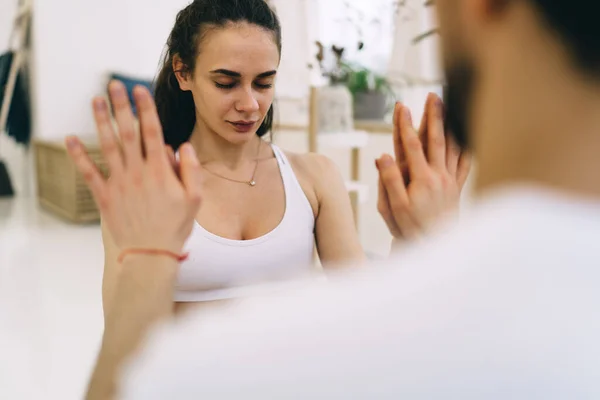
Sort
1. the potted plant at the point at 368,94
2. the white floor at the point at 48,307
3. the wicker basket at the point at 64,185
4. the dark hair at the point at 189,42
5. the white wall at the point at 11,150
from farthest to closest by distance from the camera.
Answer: the white wall at the point at 11,150
the wicker basket at the point at 64,185
the potted plant at the point at 368,94
the white floor at the point at 48,307
the dark hair at the point at 189,42

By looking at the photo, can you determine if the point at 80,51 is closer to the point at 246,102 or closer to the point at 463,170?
the point at 246,102

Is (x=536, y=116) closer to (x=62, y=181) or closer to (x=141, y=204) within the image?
(x=141, y=204)

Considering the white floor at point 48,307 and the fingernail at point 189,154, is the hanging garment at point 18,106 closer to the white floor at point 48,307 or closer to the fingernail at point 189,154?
the white floor at point 48,307

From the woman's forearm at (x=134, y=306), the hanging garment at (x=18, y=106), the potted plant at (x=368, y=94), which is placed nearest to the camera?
the woman's forearm at (x=134, y=306)

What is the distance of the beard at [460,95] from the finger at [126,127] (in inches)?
9.6

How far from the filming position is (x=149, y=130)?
483mm

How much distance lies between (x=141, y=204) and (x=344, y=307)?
0.22 m

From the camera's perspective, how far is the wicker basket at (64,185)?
377cm

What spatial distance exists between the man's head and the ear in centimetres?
88

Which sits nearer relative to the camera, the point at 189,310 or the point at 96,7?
the point at 189,310

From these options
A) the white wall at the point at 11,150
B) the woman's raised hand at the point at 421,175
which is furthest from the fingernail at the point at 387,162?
the white wall at the point at 11,150

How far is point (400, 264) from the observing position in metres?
0.32

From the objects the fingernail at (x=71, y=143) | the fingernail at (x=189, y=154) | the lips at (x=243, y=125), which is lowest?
the lips at (x=243, y=125)

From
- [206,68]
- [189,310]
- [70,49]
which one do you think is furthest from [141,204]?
[70,49]
